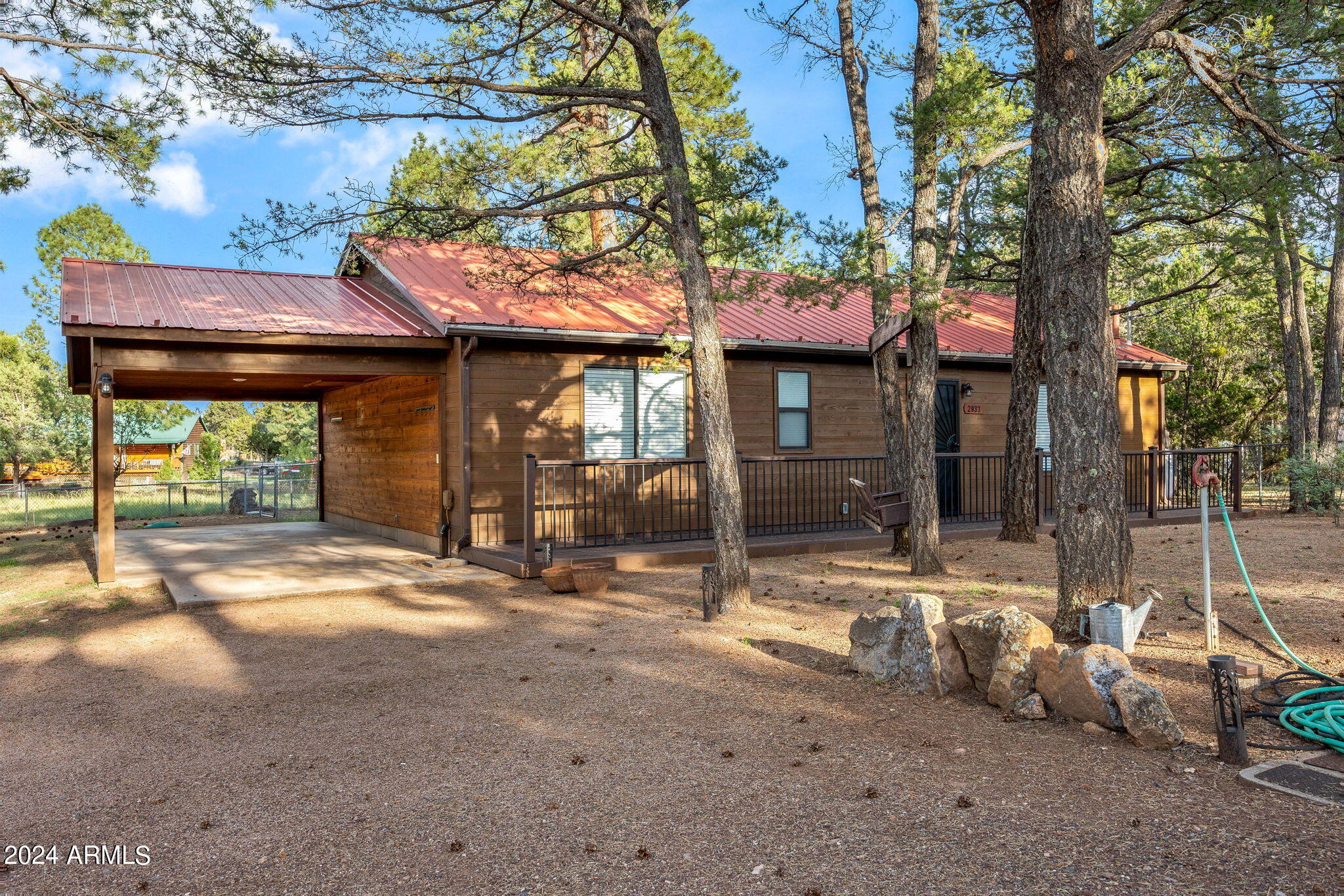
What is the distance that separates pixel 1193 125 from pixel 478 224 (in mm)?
8903

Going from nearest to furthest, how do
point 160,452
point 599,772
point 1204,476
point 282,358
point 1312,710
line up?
point 599,772, point 1312,710, point 1204,476, point 282,358, point 160,452

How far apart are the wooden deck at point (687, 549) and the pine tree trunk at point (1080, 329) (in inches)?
192

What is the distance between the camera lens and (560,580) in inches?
327

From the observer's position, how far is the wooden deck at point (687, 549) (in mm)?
9555

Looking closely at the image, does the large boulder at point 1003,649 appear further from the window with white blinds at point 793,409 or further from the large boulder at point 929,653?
the window with white blinds at point 793,409

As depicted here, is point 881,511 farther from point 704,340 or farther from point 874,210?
point 874,210

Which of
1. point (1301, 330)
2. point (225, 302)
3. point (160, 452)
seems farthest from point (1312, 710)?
point (160, 452)

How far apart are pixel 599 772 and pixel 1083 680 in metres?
2.34

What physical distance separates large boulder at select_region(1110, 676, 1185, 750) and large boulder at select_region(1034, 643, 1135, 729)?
8 cm

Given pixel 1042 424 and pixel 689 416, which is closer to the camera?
pixel 689 416

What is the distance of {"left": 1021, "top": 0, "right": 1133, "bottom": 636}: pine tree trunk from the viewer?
564 cm

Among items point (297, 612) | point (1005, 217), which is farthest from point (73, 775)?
point (1005, 217)

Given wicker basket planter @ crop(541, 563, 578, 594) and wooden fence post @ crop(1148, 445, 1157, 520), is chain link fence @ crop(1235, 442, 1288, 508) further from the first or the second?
wicker basket planter @ crop(541, 563, 578, 594)

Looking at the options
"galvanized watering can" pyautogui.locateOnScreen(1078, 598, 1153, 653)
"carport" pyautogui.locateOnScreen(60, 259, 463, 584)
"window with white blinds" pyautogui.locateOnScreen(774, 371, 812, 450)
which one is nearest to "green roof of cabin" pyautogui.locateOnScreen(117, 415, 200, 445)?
"carport" pyautogui.locateOnScreen(60, 259, 463, 584)
